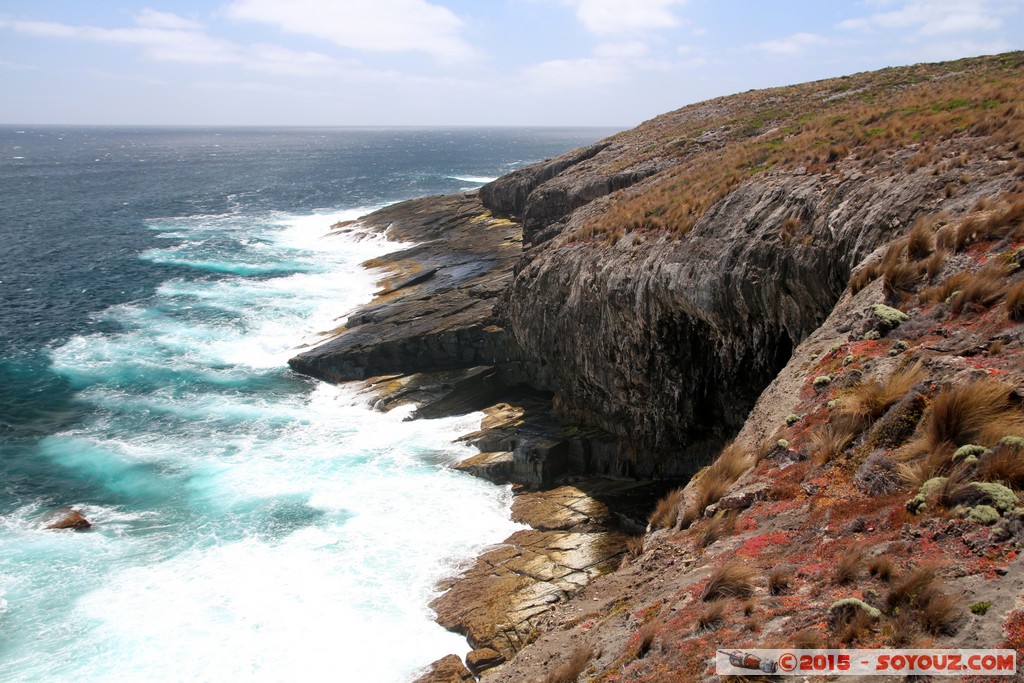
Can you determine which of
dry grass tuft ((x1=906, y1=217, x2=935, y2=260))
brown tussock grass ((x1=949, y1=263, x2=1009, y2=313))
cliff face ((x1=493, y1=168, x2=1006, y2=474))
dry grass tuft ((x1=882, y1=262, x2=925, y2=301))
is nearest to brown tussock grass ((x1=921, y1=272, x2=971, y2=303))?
brown tussock grass ((x1=949, y1=263, x2=1009, y2=313))

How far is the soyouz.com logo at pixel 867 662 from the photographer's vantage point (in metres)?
6.07

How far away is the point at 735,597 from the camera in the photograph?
28.6 feet

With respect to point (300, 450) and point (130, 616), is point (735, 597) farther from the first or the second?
point (300, 450)

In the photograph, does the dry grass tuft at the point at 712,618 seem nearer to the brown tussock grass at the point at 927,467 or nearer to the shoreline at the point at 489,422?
the brown tussock grass at the point at 927,467

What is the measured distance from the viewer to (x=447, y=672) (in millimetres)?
16953

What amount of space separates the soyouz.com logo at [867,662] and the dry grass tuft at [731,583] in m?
1.14

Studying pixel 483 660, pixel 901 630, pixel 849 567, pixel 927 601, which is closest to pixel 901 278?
pixel 849 567

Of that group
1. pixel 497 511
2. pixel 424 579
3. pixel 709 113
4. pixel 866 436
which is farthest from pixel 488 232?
pixel 866 436

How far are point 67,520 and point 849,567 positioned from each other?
26.7 meters

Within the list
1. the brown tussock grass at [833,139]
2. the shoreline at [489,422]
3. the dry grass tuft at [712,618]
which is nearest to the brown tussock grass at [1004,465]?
the dry grass tuft at [712,618]

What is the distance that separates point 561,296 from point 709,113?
116 ft

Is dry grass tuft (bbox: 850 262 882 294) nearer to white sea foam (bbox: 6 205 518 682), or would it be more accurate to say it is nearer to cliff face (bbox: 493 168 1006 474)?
cliff face (bbox: 493 168 1006 474)

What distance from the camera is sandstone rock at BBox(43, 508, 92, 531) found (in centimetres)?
2466

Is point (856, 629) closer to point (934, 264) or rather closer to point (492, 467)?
point (934, 264)
